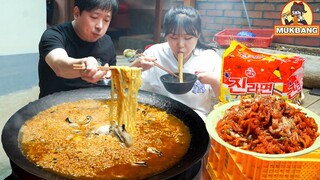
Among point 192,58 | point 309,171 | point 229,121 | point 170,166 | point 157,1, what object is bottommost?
point 309,171

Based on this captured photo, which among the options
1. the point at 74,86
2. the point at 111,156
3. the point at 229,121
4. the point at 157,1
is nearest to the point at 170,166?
the point at 111,156

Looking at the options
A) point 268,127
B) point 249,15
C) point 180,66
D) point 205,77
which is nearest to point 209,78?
point 205,77

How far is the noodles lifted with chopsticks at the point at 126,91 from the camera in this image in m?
1.82

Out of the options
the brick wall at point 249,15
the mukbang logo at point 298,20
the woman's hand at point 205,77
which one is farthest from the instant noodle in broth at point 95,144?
the brick wall at point 249,15

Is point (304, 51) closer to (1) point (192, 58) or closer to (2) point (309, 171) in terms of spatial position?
(1) point (192, 58)

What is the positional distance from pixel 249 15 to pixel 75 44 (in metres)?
3.67

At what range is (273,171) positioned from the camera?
65.9 inches

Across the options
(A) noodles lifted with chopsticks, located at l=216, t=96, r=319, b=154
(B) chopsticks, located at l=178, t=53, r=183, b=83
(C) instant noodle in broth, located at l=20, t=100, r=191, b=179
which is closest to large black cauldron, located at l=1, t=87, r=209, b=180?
(C) instant noodle in broth, located at l=20, t=100, r=191, b=179

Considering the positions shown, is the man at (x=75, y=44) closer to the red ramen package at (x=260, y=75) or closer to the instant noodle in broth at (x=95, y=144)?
the instant noodle in broth at (x=95, y=144)

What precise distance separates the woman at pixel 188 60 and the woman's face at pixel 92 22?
420 millimetres

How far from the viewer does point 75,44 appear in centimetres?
262

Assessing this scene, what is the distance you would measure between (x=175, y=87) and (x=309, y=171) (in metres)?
1.06

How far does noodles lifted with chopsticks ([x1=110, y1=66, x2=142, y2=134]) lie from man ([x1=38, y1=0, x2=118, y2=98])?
0.19 meters

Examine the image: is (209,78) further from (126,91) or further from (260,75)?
(126,91)
